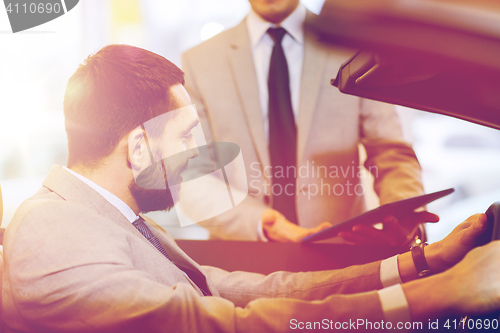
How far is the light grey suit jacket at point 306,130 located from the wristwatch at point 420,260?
0.42 metres

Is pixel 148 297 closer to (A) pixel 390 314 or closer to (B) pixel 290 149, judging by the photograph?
(A) pixel 390 314

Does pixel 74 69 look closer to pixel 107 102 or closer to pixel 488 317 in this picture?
pixel 107 102

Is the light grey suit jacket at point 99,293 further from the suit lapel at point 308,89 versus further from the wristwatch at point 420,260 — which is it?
the suit lapel at point 308,89

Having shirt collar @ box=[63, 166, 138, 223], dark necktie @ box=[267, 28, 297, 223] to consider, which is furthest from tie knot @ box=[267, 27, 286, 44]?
shirt collar @ box=[63, 166, 138, 223]

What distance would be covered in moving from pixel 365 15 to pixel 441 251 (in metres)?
0.54

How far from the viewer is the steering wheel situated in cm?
52

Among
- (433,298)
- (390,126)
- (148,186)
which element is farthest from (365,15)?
(390,126)

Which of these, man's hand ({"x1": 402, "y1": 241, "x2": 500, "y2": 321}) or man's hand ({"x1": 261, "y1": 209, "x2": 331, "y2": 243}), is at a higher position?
man's hand ({"x1": 402, "y1": 241, "x2": 500, "y2": 321})

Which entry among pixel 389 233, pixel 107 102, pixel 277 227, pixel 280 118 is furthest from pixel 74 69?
pixel 389 233

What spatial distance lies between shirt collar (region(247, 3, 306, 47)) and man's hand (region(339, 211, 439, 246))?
0.67m

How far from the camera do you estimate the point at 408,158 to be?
1150 mm

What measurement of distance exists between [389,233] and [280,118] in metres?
0.51

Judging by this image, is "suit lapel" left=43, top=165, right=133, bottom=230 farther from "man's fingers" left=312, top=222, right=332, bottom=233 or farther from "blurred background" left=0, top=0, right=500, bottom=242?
"man's fingers" left=312, top=222, right=332, bottom=233

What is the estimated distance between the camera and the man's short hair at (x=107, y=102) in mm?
645
